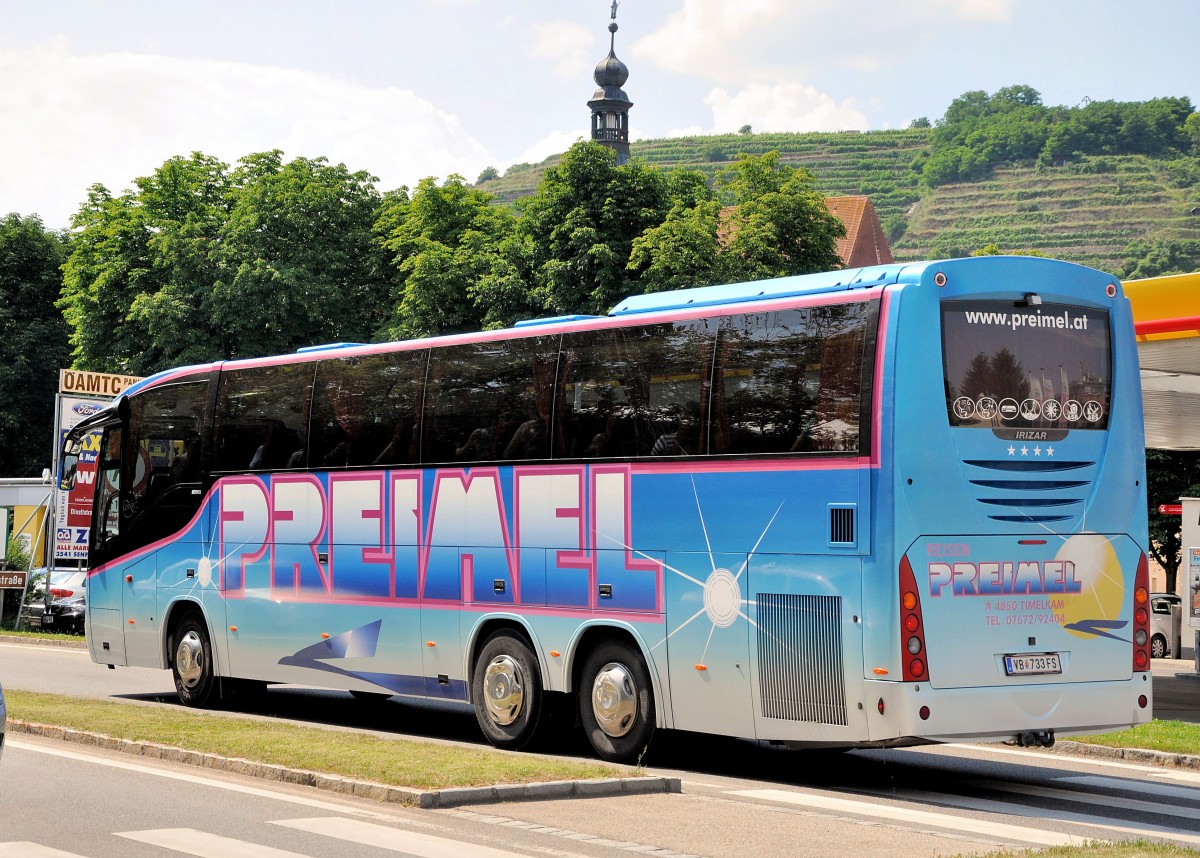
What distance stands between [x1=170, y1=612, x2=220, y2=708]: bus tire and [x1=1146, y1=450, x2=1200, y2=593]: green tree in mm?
34506

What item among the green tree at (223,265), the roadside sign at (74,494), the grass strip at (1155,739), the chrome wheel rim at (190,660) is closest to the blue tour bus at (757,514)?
the grass strip at (1155,739)

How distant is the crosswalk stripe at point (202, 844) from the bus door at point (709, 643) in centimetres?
434

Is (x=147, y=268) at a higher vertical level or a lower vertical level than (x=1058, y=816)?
higher

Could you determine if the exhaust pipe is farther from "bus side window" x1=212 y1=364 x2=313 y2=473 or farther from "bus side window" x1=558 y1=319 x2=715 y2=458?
"bus side window" x1=212 y1=364 x2=313 y2=473

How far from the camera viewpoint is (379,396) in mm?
15391

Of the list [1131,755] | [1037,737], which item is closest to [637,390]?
[1037,737]

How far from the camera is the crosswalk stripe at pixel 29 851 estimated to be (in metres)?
8.23

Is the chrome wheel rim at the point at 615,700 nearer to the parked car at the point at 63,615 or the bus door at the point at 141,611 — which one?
the bus door at the point at 141,611

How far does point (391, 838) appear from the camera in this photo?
884 cm

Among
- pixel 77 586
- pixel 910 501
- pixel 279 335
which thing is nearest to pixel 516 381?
pixel 910 501

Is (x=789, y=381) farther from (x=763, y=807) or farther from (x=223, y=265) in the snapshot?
(x=223, y=265)

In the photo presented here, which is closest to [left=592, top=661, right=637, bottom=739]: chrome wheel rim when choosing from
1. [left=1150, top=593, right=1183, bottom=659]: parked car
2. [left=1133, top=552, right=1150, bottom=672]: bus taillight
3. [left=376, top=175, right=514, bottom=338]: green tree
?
[left=1133, top=552, right=1150, bottom=672]: bus taillight

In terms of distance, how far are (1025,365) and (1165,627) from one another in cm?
3264

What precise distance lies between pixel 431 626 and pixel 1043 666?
5.77 metres
